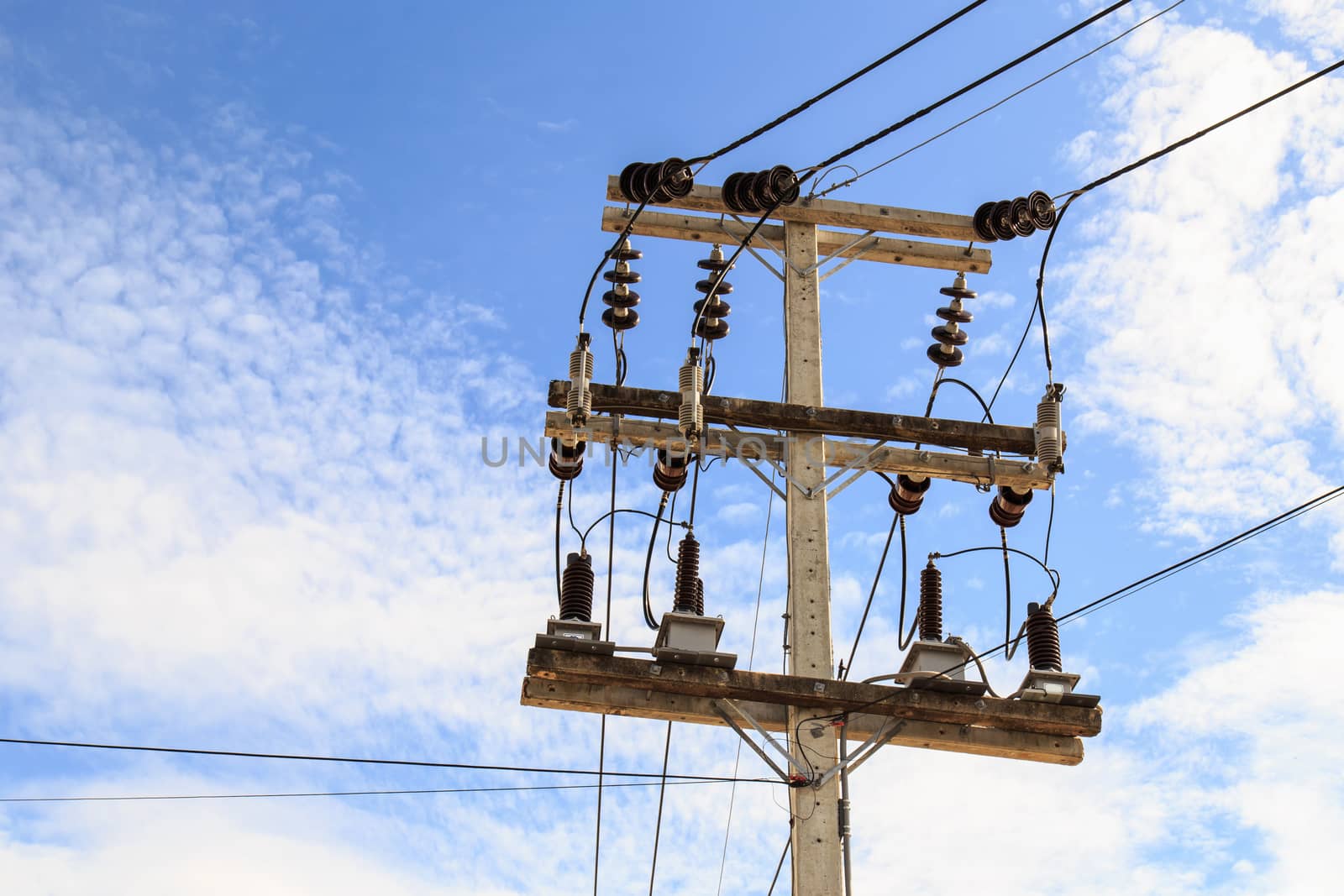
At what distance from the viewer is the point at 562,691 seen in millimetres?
9055

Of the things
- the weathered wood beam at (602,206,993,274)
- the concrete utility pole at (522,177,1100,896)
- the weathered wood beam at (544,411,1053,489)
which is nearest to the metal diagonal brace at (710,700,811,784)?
the concrete utility pole at (522,177,1100,896)

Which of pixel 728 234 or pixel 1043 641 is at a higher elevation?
pixel 728 234

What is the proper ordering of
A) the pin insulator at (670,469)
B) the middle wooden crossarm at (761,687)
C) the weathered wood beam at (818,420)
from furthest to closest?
the pin insulator at (670,469) < the weathered wood beam at (818,420) < the middle wooden crossarm at (761,687)

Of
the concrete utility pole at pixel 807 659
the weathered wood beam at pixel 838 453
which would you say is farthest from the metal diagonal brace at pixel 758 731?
the weathered wood beam at pixel 838 453

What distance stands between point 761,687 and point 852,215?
379 cm

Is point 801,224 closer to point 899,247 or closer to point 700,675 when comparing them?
point 899,247

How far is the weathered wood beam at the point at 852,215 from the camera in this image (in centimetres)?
1104

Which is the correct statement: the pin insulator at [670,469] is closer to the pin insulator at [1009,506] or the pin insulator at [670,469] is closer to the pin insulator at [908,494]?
the pin insulator at [908,494]

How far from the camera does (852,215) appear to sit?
11203 millimetres

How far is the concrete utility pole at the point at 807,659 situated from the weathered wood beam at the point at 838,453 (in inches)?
0.4

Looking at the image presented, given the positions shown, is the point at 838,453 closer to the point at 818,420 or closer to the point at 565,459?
the point at 818,420

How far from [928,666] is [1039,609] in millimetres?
1015

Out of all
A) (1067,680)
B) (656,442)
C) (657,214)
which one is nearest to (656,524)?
(656,442)

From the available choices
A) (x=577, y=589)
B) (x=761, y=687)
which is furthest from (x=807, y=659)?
(x=577, y=589)
